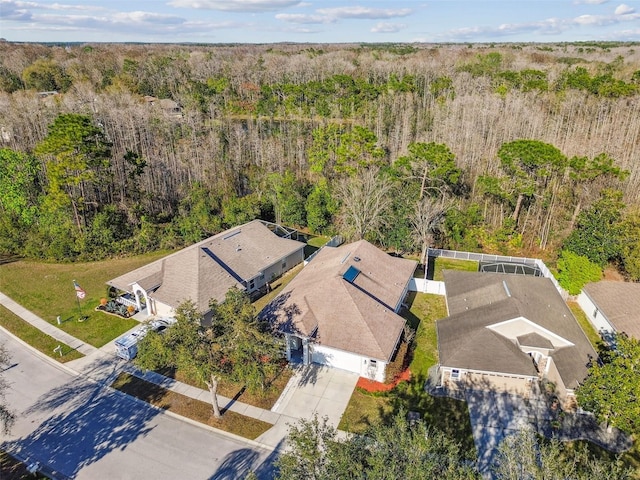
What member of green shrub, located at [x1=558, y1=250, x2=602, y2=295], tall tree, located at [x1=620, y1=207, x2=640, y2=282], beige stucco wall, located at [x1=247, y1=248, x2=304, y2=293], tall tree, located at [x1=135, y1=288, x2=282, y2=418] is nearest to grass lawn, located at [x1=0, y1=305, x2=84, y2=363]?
tall tree, located at [x1=135, y1=288, x2=282, y2=418]

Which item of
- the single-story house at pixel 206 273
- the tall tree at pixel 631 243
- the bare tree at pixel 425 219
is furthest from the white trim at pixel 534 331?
the single-story house at pixel 206 273

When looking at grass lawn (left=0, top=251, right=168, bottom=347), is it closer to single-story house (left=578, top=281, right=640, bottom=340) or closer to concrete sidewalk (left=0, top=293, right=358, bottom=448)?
concrete sidewalk (left=0, top=293, right=358, bottom=448)

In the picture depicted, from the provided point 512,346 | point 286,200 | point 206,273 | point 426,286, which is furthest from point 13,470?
point 286,200

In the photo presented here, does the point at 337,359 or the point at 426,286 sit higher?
the point at 337,359

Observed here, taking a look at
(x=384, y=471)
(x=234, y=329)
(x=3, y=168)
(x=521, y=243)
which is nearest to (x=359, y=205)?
(x=521, y=243)

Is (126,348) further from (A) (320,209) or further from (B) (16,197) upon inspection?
(B) (16,197)
